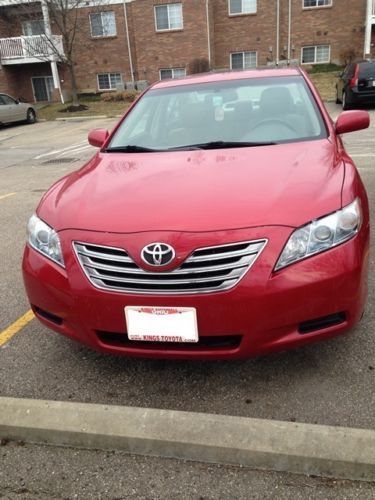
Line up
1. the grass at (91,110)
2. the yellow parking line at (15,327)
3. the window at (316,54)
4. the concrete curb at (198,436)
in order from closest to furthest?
the concrete curb at (198,436)
the yellow parking line at (15,327)
the grass at (91,110)
the window at (316,54)

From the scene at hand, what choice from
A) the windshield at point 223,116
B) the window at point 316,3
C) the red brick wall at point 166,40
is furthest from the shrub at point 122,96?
the windshield at point 223,116

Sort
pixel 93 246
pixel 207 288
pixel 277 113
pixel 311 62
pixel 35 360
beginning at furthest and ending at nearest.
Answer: pixel 311 62, pixel 277 113, pixel 35 360, pixel 93 246, pixel 207 288

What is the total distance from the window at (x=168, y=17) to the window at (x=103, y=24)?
2.64 m

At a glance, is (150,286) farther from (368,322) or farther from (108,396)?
(368,322)

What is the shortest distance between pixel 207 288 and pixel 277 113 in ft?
6.39

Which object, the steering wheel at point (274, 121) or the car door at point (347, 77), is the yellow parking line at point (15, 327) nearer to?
the steering wheel at point (274, 121)

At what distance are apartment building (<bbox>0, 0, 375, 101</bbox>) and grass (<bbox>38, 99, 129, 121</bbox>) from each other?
239 centimetres

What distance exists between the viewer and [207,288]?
7.47 feet

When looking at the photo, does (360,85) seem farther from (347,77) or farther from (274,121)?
(274,121)

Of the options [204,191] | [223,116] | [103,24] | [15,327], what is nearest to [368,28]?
[103,24]

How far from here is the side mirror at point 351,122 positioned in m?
3.58

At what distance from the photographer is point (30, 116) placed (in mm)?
21797

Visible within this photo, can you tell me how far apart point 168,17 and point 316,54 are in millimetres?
8264

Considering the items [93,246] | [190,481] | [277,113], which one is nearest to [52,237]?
[93,246]
